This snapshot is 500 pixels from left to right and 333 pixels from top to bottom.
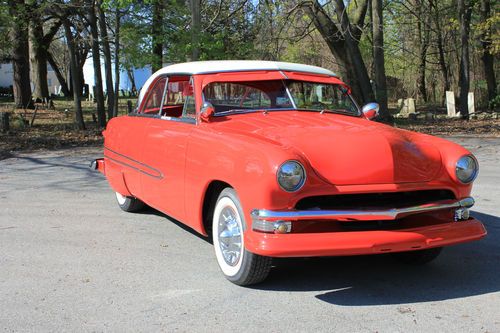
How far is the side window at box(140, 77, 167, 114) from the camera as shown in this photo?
5976mm

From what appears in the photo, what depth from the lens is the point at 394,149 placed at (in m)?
4.11

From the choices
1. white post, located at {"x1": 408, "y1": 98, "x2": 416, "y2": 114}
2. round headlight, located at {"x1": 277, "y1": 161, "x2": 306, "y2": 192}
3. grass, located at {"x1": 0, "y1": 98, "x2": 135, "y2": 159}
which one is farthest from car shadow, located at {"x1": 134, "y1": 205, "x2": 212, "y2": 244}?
white post, located at {"x1": 408, "y1": 98, "x2": 416, "y2": 114}

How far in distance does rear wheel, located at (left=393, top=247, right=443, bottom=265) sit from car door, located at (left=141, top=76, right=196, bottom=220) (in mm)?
2034

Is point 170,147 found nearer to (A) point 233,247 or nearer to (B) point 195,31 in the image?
(A) point 233,247

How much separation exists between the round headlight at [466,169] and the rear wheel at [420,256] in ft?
2.42

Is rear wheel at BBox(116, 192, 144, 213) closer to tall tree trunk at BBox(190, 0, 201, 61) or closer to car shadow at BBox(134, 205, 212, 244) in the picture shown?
car shadow at BBox(134, 205, 212, 244)

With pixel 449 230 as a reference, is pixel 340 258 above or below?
below

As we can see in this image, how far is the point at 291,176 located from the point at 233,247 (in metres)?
0.89

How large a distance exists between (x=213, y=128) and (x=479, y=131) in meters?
13.7

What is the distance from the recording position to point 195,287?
4215 millimetres

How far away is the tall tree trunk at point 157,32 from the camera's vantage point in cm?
1612

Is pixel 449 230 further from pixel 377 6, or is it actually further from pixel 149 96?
pixel 377 6

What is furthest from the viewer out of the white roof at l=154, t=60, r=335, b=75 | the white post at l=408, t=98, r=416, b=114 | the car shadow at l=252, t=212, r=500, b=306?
the white post at l=408, t=98, r=416, b=114

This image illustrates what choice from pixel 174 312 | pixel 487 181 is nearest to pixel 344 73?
pixel 487 181
